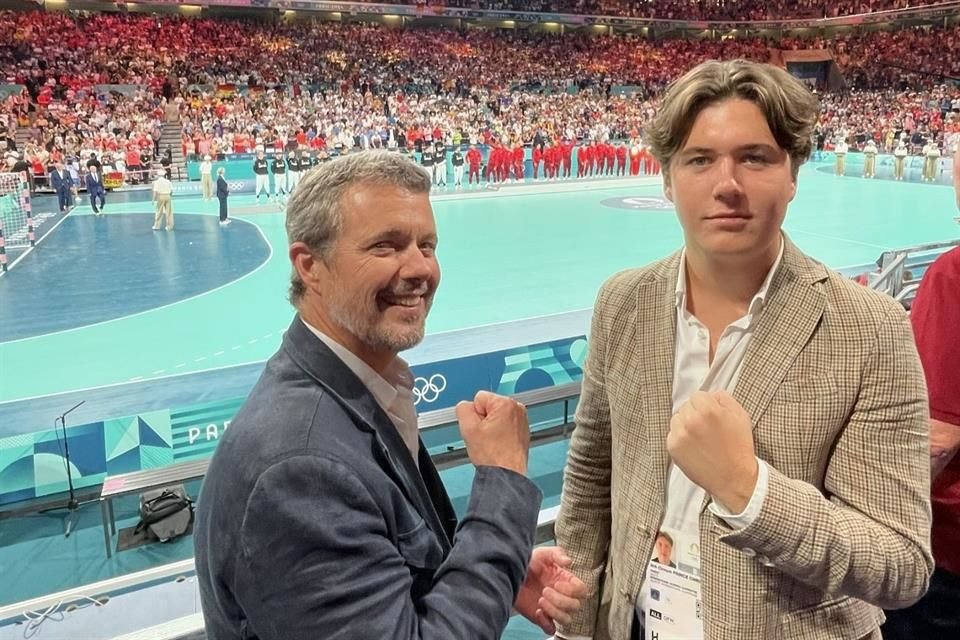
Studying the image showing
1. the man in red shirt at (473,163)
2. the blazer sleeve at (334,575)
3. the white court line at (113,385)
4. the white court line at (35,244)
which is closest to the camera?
the blazer sleeve at (334,575)

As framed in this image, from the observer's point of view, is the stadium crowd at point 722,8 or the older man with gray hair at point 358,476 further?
the stadium crowd at point 722,8

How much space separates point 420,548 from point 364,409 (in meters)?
0.19

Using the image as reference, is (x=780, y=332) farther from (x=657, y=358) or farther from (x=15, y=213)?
(x=15, y=213)

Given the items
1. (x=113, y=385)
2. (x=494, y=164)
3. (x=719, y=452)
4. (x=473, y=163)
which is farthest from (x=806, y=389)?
(x=494, y=164)

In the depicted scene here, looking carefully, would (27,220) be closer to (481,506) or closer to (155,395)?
(155,395)

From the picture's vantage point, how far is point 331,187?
39.6 inches

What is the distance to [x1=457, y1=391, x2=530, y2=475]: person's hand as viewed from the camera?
1025 mm

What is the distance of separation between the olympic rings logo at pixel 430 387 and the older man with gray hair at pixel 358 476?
291 cm

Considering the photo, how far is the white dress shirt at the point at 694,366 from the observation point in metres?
1.13

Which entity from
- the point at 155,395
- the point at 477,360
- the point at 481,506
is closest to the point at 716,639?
the point at 481,506

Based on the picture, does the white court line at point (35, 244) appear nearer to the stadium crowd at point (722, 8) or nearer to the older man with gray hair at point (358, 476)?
the older man with gray hair at point (358, 476)

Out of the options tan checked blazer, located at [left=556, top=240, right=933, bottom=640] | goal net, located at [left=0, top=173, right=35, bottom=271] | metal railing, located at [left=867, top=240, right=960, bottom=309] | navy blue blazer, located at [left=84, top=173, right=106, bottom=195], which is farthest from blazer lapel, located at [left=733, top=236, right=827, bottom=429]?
navy blue blazer, located at [left=84, top=173, right=106, bottom=195]

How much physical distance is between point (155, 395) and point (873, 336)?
15.3 ft

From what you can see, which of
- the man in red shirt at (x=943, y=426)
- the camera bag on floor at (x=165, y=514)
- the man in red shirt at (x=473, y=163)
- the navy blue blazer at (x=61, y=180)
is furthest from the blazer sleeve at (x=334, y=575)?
the man in red shirt at (x=473, y=163)
